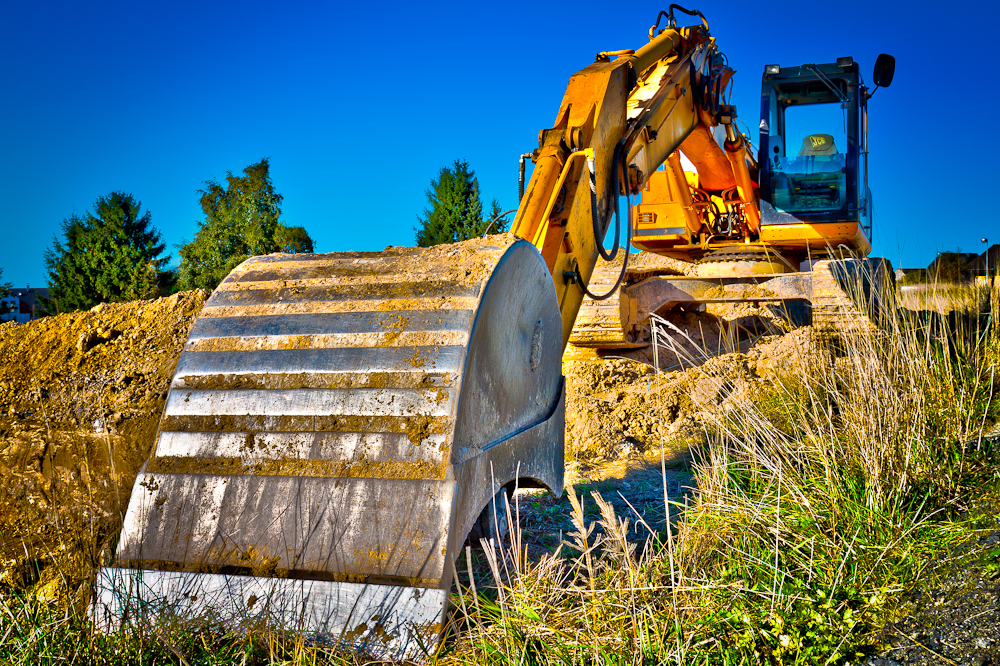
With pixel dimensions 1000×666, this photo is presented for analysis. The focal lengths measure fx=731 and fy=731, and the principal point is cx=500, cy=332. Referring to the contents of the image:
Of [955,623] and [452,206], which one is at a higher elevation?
[452,206]

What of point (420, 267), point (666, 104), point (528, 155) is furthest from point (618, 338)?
point (420, 267)

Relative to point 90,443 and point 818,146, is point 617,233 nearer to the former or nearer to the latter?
point 90,443

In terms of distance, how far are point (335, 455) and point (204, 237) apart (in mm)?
29505

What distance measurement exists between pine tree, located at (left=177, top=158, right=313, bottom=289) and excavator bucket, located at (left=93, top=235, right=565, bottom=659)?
2658cm

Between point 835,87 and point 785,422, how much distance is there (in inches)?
191

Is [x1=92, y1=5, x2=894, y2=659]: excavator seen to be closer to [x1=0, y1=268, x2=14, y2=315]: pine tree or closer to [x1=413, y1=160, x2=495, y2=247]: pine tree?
[x1=0, y1=268, x2=14, y2=315]: pine tree

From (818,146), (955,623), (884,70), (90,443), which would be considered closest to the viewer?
(955,623)

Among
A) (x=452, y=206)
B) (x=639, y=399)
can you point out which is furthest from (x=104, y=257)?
(x=639, y=399)

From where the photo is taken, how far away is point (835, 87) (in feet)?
24.6

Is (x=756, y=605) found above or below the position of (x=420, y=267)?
below

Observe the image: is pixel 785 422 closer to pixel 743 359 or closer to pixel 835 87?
pixel 743 359

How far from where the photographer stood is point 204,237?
29.1 m

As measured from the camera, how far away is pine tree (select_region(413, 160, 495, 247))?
3103 cm

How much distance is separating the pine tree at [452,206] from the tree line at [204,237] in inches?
1.7
